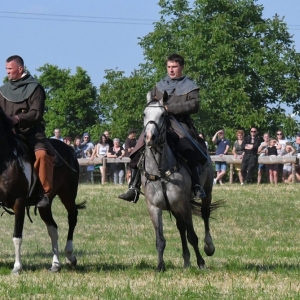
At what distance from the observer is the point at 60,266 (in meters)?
12.7

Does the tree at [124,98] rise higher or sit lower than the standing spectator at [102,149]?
higher

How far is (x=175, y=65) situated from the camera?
1294cm

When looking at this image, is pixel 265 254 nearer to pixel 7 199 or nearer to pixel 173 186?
pixel 173 186

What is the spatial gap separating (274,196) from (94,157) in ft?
25.8

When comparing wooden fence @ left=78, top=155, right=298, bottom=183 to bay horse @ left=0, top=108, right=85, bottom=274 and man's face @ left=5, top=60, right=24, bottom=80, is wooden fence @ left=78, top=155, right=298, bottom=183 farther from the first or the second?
man's face @ left=5, top=60, right=24, bottom=80

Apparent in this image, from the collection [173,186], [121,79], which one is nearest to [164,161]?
[173,186]

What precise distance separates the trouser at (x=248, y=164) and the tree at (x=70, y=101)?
5807 cm

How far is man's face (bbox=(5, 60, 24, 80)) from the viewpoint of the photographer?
12.5 metres

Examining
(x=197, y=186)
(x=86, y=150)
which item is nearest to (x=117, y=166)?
(x=86, y=150)

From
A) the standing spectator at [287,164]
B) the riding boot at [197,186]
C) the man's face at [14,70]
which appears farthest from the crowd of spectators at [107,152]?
the man's face at [14,70]

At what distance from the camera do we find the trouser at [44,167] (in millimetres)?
12297

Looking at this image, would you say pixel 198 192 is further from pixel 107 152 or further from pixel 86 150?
pixel 86 150

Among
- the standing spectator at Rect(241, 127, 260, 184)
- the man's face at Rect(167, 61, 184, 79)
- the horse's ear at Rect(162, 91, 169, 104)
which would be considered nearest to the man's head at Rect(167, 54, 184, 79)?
the man's face at Rect(167, 61, 184, 79)

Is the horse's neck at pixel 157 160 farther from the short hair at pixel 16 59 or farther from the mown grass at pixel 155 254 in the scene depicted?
the short hair at pixel 16 59
